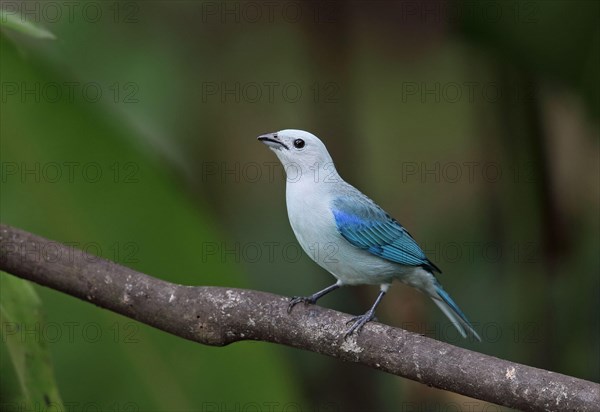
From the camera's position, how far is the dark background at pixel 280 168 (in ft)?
11.8

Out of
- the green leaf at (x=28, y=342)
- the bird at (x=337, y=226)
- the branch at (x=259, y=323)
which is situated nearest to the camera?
the branch at (x=259, y=323)

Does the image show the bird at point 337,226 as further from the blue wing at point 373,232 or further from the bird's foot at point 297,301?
the bird's foot at point 297,301

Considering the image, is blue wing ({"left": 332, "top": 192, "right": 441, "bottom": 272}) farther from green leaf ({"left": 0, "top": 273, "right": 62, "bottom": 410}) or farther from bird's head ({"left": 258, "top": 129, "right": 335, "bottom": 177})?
green leaf ({"left": 0, "top": 273, "right": 62, "bottom": 410})

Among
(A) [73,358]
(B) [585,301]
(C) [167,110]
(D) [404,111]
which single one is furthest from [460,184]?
(A) [73,358]

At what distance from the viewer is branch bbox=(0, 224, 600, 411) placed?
2.49m

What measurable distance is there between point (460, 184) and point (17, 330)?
2849 mm

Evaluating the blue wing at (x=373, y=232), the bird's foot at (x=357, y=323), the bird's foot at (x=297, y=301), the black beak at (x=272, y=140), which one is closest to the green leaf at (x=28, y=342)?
the bird's foot at (x=297, y=301)

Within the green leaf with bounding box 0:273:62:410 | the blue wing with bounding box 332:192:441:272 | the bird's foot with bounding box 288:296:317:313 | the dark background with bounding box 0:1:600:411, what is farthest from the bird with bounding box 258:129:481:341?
the green leaf with bounding box 0:273:62:410

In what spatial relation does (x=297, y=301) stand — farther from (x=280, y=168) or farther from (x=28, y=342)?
(x=280, y=168)

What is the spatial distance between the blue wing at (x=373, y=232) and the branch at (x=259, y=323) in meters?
0.54

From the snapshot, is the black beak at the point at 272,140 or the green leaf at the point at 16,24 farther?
the black beak at the point at 272,140

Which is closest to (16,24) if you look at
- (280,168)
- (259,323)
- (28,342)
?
(28,342)

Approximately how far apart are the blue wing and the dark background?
510 mm

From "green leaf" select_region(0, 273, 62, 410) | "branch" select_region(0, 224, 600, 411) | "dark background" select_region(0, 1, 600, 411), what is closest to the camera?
"branch" select_region(0, 224, 600, 411)
